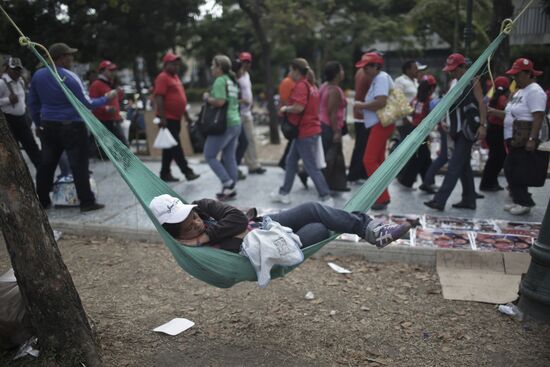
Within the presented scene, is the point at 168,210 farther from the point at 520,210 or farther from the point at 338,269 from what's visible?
the point at 520,210

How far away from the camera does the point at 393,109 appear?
17.9ft

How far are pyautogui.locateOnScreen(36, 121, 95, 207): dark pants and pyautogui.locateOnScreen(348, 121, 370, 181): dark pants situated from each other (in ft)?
10.7

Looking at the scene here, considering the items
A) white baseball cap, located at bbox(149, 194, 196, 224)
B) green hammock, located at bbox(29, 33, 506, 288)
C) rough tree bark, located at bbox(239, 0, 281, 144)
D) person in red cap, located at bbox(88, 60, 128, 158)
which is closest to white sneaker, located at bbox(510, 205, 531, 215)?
green hammock, located at bbox(29, 33, 506, 288)

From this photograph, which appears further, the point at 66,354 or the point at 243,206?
the point at 243,206

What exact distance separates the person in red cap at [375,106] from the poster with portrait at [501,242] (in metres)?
1.18

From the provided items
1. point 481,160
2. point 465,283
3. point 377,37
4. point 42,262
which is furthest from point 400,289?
point 377,37

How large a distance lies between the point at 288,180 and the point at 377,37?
14.8 metres

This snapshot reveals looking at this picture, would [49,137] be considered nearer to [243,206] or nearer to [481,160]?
[243,206]

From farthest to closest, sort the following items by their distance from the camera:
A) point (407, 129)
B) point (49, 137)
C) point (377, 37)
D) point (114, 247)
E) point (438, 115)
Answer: point (377, 37)
point (407, 129)
point (49, 137)
point (114, 247)
point (438, 115)

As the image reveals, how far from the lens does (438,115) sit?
3.78 m

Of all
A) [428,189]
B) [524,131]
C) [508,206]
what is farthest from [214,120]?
[508,206]

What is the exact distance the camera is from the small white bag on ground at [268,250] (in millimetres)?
2955

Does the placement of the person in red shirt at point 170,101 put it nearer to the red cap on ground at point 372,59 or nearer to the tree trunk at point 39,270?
the red cap on ground at point 372,59

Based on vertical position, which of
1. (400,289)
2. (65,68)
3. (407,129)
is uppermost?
(65,68)
